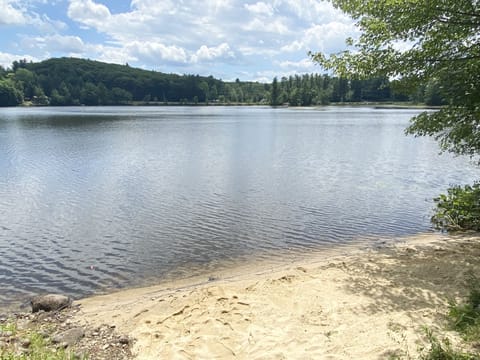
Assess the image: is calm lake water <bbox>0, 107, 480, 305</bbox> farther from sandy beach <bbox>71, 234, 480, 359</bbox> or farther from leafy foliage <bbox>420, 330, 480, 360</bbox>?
leafy foliage <bbox>420, 330, 480, 360</bbox>

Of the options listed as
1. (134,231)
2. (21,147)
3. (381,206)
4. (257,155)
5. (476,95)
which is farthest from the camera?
→ (21,147)

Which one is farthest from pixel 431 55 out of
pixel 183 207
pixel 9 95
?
pixel 9 95

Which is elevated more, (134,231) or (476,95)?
(476,95)

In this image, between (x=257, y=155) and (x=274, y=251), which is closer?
(x=274, y=251)

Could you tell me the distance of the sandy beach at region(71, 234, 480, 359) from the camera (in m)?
6.81

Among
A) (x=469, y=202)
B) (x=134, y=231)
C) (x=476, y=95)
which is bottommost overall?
(x=134, y=231)

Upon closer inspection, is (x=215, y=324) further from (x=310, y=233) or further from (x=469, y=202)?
(x=469, y=202)

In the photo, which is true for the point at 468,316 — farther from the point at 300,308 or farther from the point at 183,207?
the point at 183,207

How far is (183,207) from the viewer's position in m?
19.3

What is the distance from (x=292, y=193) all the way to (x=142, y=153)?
20349mm

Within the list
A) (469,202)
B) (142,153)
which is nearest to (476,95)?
(469,202)

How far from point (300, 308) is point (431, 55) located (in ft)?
25.2

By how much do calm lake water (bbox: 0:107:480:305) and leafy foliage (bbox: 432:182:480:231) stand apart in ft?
3.13

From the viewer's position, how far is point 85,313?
30.5 ft
